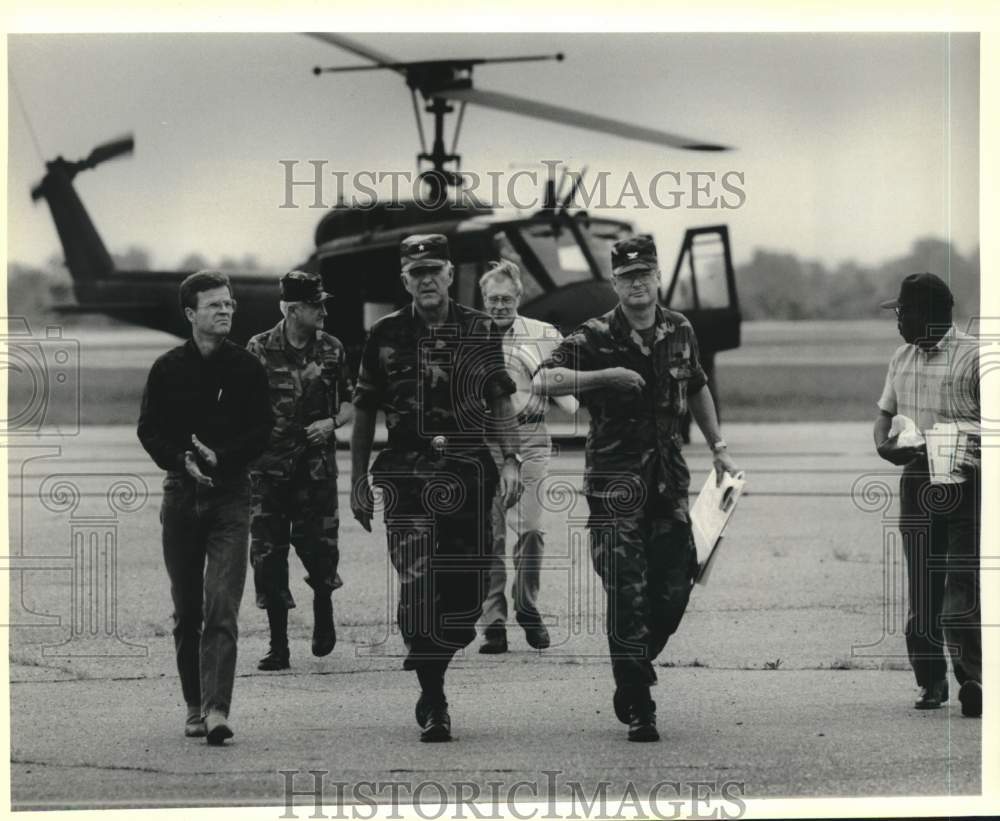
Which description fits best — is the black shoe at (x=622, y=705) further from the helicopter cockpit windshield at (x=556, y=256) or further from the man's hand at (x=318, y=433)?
the helicopter cockpit windshield at (x=556, y=256)

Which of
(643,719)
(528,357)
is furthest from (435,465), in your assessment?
(528,357)

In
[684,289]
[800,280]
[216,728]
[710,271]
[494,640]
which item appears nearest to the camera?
[216,728]

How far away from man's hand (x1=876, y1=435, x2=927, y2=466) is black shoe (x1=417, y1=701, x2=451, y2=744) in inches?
76.9

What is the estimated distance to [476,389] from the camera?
6.38m

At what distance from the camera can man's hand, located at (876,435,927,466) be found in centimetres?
657

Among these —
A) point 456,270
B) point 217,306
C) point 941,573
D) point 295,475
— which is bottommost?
point 941,573

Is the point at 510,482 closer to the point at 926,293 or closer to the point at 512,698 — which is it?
the point at 512,698

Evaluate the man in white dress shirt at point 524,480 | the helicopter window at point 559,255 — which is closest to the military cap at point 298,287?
the man in white dress shirt at point 524,480

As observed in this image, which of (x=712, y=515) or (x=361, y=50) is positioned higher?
(x=361, y=50)

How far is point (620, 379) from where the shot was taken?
20.5 feet

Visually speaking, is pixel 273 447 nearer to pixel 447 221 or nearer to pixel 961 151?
pixel 961 151

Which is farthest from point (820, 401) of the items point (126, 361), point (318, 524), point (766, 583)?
point (318, 524)

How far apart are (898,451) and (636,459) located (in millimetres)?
1071

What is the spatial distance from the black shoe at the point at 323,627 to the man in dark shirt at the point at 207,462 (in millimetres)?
1310
